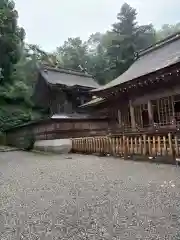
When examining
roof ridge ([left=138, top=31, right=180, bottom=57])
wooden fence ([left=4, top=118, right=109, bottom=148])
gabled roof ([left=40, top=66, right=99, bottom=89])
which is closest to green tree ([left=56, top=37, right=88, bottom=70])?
gabled roof ([left=40, top=66, right=99, bottom=89])

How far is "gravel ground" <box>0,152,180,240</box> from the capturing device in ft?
11.1

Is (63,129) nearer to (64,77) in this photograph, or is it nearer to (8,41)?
(64,77)

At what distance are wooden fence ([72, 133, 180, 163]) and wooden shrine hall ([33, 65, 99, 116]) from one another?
296 inches

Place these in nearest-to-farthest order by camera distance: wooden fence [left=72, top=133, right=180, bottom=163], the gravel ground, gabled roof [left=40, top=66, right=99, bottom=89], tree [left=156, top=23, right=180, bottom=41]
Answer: the gravel ground → wooden fence [left=72, top=133, right=180, bottom=163] → gabled roof [left=40, top=66, right=99, bottom=89] → tree [left=156, top=23, right=180, bottom=41]

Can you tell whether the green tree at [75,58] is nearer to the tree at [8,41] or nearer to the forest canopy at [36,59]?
the forest canopy at [36,59]

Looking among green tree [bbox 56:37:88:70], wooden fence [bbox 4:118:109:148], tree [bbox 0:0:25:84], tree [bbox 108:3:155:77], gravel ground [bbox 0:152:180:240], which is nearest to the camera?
gravel ground [bbox 0:152:180:240]

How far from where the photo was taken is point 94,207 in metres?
4.38

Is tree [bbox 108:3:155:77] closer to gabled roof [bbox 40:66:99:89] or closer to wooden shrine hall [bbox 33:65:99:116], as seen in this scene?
gabled roof [bbox 40:66:99:89]

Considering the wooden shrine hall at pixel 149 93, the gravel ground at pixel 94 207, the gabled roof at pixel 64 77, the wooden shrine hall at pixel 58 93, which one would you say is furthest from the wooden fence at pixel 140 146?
the gabled roof at pixel 64 77

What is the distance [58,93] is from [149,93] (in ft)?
29.9

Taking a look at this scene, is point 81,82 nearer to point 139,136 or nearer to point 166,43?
point 166,43

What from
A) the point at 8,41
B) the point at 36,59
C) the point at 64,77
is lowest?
the point at 64,77

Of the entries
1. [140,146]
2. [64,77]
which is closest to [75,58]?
[64,77]

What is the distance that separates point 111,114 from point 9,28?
417 inches
